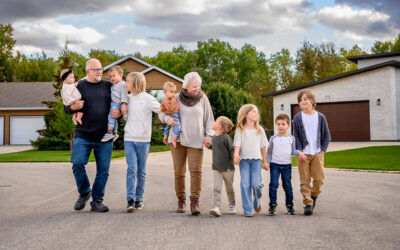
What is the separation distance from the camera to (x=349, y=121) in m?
26.8

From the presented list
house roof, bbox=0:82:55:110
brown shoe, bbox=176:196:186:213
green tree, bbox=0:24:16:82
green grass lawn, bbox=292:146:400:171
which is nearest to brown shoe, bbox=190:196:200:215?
brown shoe, bbox=176:196:186:213

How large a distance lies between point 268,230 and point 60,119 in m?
20.0

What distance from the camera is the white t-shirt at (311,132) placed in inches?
240

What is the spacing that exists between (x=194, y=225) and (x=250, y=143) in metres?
1.51

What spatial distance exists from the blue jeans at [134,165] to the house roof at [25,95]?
105 ft

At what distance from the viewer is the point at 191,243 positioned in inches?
166

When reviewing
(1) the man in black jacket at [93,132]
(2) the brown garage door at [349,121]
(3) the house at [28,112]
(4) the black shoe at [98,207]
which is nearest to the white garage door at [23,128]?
(3) the house at [28,112]

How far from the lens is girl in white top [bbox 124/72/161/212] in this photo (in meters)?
6.05

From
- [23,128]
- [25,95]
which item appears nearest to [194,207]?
[23,128]

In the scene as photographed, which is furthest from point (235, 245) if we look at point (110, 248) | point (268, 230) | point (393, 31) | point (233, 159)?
point (393, 31)

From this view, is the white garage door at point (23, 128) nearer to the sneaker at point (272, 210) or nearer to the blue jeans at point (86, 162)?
the blue jeans at point (86, 162)

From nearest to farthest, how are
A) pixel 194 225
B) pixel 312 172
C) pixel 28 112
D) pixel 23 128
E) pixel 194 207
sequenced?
pixel 194 225 → pixel 194 207 → pixel 312 172 → pixel 23 128 → pixel 28 112

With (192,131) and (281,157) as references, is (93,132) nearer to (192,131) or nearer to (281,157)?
(192,131)

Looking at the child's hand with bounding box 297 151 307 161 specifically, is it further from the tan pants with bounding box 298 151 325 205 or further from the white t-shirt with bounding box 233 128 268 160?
the white t-shirt with bounding box 233 128 268 160
